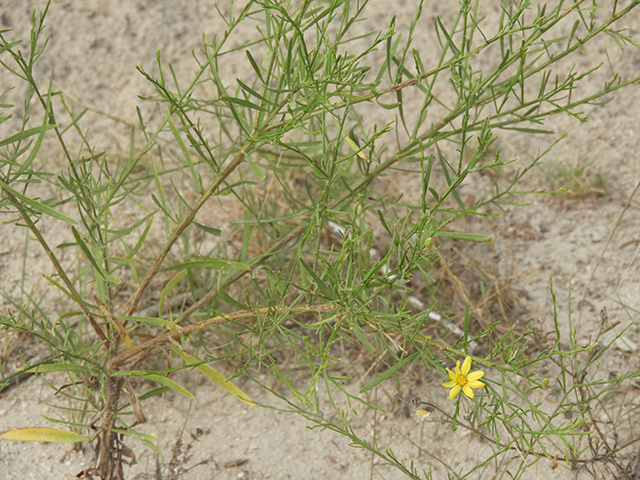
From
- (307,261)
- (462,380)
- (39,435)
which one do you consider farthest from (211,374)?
(307,261)

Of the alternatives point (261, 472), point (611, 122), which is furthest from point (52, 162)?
point (611, 122)

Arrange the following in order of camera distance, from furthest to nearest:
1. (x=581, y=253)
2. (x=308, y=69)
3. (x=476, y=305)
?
(x=581, y=253), (x=476, y=305), (x=308, y=69)

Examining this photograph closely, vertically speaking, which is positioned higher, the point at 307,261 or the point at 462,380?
the point at 307,261

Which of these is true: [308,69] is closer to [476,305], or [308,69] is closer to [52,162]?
[476,305]

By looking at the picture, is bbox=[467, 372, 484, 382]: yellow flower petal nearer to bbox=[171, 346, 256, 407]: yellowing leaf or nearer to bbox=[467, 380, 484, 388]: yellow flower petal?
bbox=[467, 380, 484, 388]: yellow flower petal

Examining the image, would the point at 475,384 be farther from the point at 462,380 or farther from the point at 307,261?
the point at 307,261

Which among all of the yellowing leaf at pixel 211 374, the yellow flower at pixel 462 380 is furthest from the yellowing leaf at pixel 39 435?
the yellow flower at pixel 462 380

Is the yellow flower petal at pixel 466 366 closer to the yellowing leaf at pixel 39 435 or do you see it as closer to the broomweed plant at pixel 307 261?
the broomweed plant at pixel 307 261

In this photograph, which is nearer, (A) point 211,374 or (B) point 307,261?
(A) point 211,374
